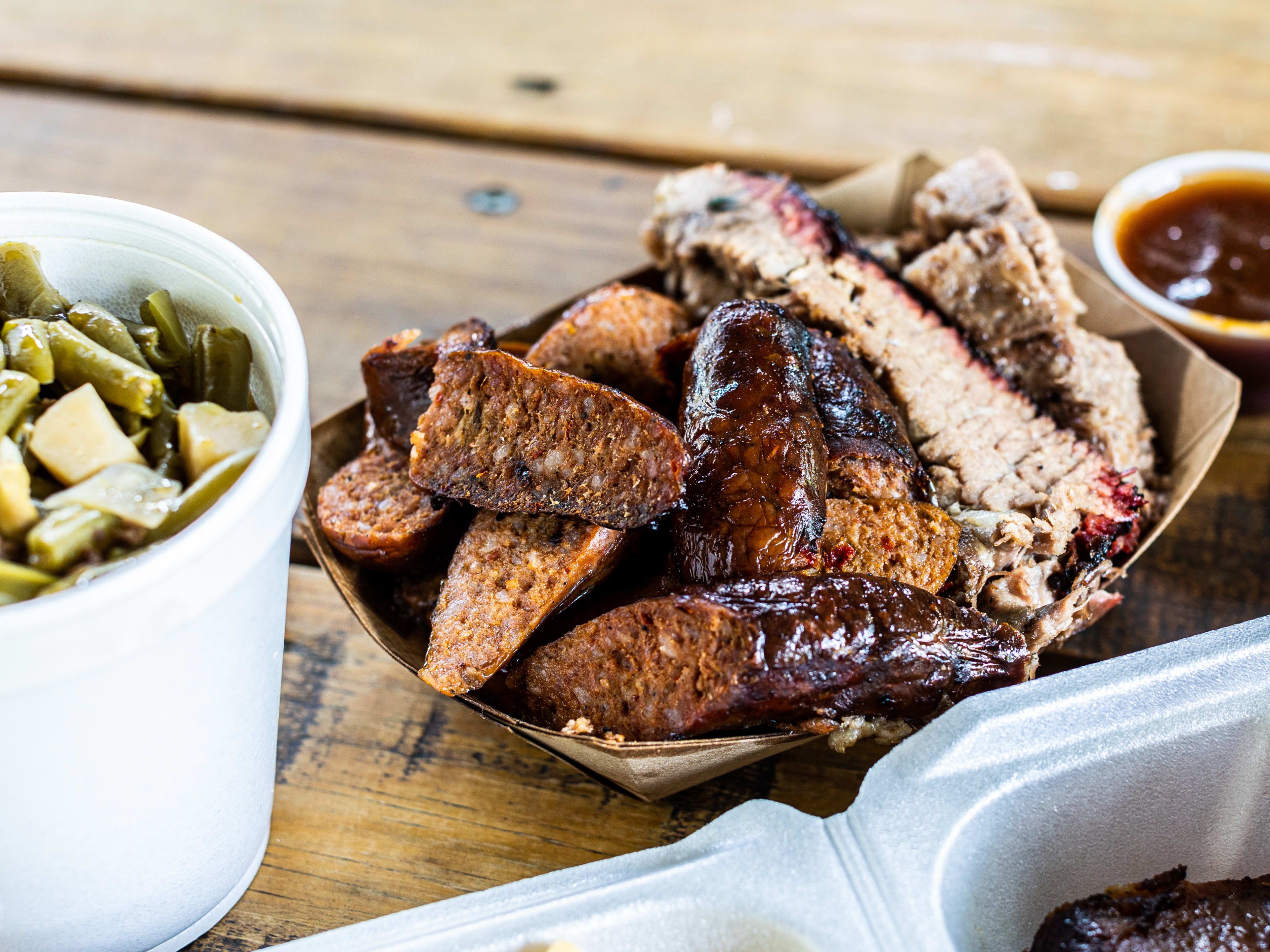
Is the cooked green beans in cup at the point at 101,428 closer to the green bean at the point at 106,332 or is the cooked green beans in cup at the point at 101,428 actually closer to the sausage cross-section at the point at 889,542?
the green bean at the point at 106,332

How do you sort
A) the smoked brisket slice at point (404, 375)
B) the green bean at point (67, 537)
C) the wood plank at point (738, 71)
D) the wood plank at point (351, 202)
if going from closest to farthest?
the green bean at point (67, 537) → the smoked brisket slice at point (404, 375) → the wood plank at point (351, 202) → the wood plank at point (738, 71)

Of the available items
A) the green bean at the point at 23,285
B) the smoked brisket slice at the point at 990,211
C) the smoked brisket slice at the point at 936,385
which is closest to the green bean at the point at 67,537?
the green bean at the point at 23,285

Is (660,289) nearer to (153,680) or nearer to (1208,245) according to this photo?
(1208,245)

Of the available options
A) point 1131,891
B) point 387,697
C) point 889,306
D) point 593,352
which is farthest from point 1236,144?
point 387,697

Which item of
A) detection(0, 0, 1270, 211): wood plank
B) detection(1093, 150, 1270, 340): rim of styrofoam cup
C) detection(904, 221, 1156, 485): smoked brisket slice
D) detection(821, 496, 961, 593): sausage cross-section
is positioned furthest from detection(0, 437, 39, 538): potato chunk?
detection(0, 0, 1270, 211): wood plank

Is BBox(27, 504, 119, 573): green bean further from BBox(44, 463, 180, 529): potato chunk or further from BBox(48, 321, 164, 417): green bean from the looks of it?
BBox(48, 321, 164, 417): green bean

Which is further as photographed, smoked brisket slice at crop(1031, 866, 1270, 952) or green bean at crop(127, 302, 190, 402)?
green bean at crop(127, 302, 190, 402)

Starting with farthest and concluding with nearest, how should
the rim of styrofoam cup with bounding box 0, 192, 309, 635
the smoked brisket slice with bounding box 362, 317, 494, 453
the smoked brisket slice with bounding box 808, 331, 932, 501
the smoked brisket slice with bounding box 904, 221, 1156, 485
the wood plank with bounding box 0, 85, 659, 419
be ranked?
the wood plank with bounding box 0, 85, 659, 419 < the smoked brisket slice with bounding box 904, 221, 1156, 485 < the smoked brisket slice with bounding box 362, 317, 494, 453 < the smoked brisket slice with bounding box 808, 331, 932, 501 < the rim of styrofoam cup with bounding box 0, 192, 309, 635

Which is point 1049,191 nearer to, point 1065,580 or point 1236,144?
point 1236,144
